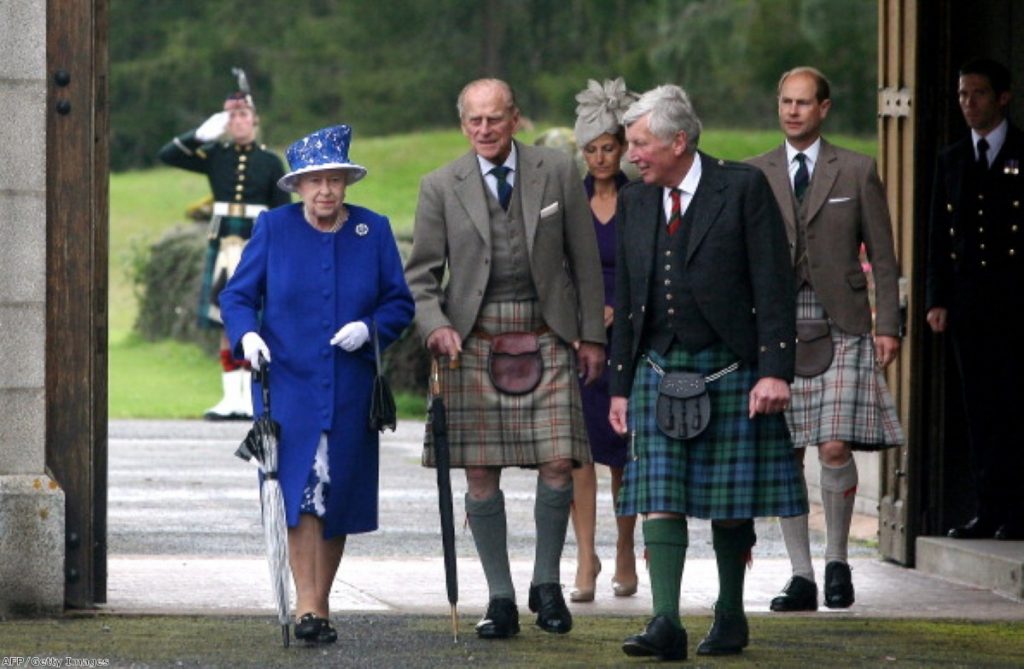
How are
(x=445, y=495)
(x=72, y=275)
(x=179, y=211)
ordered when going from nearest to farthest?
(x=445, y=495)
(x=72, y=275)
(x=179, y=211)

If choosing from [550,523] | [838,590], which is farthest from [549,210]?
[838,590]

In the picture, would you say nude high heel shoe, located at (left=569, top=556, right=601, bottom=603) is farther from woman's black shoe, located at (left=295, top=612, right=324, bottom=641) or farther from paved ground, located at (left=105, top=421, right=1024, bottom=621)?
woman's black shoe, located at (left=295, top=612, right=324, bottom=641)

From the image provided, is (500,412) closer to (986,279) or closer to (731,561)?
(731,561)

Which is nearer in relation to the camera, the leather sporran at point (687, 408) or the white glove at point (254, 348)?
the leather sporran at point (687, 408)

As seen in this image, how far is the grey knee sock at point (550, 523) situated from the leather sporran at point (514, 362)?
0.34 meters

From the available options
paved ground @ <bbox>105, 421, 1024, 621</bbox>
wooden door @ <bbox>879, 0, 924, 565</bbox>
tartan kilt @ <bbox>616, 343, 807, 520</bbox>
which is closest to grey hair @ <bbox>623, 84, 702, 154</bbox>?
tartan kilt @ <bbox>616, 343, 807, 520</bbox>

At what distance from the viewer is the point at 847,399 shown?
407 inches

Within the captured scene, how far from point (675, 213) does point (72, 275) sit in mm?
2308

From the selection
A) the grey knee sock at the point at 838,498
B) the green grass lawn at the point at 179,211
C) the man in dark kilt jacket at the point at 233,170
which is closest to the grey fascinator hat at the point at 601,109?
the grey knee sock at the point at 838,498

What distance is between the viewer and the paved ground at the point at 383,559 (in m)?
10.1

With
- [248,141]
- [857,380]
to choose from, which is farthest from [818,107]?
[248,141]

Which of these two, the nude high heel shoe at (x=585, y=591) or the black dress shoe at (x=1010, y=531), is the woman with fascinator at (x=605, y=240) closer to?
the nude high heel shoe at (x=585, y=591)

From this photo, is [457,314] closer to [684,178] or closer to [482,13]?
[684,178]

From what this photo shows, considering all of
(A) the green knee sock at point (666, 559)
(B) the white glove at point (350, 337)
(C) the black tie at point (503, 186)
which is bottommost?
(A) the green knee sock at point (666, 559)
